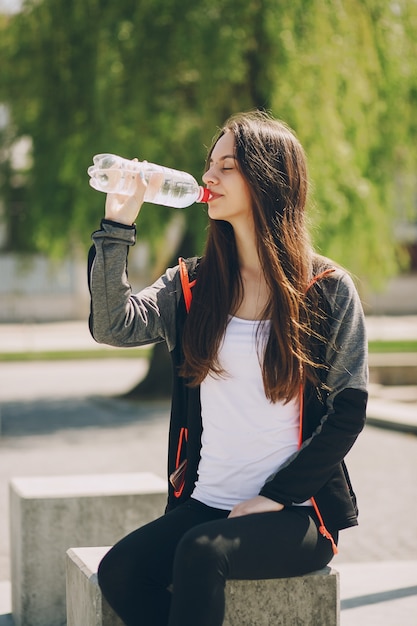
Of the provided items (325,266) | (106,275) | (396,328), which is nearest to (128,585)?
(106,275)

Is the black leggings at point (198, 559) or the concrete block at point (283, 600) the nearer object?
the black leggings at point (198, 559)

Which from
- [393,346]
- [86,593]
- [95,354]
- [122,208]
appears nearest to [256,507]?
[86,593]

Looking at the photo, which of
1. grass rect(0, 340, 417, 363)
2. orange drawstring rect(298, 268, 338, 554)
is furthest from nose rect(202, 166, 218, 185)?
grass rect(0, 340, 417, 363)

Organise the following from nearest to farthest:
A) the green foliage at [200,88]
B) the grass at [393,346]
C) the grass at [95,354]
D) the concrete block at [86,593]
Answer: the concrete block at [86,593] < the green foliage at [200,88] < the grass at [95,354] < the grass at [393,346]

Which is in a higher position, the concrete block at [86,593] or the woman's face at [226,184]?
→ the woman's face at [226,184]

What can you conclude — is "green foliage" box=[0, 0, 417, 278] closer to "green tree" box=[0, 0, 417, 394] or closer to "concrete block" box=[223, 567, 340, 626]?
"green tree" box=[0, 0, 417, 394]

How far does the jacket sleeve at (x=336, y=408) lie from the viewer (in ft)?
10.0

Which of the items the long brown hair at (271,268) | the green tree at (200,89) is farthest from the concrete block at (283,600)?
the green tree at (200,89)

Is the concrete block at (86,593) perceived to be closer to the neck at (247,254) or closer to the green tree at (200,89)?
the neck at (247,254)

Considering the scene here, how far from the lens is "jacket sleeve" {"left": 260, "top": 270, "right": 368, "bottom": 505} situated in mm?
3053

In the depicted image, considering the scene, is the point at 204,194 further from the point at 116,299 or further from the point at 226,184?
the point at 116,299

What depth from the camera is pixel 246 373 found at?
321 cm

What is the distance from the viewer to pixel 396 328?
33688 millimetres

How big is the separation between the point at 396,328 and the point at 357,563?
28092mm
